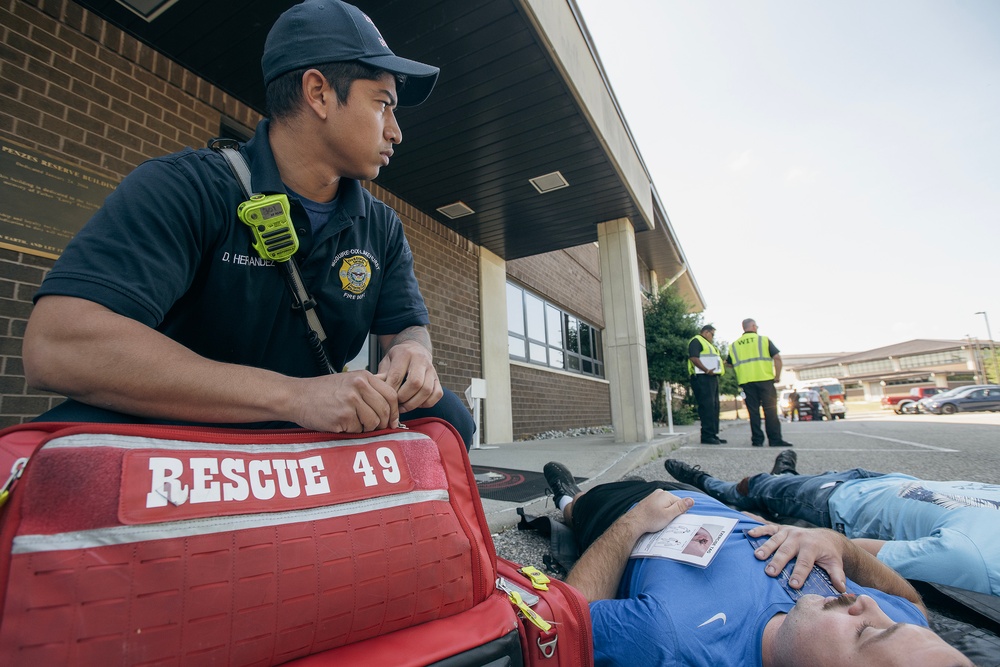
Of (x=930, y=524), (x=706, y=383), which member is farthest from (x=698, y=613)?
(x=706, y=383)

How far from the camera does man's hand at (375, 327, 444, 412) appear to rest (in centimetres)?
112

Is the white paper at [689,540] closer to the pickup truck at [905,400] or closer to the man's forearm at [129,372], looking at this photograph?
the man's forearm at [129,372]

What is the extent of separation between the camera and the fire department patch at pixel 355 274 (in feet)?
4.73

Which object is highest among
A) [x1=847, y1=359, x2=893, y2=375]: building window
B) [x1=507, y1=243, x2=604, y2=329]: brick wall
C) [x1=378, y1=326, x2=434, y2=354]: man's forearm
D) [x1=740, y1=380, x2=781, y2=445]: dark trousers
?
[x1=847, y1=359, x2=893, y2=375]: building window

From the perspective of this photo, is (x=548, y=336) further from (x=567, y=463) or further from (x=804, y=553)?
(x=804, y=553)

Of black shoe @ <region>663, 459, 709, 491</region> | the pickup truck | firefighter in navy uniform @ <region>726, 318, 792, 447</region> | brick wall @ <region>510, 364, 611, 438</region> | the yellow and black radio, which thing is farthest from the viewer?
the pickup truck

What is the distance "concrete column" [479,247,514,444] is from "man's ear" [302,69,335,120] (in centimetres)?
583

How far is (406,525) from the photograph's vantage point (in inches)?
35.2

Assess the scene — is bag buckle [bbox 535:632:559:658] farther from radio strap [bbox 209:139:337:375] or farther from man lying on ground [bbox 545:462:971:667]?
radio strap [bbox 209:139:337:375]

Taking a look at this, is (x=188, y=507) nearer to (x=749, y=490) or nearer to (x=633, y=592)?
(x=633, y=592)

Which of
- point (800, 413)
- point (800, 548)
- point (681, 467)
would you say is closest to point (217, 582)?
point (800, 548)

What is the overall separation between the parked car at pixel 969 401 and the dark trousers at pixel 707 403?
2547 centimetres

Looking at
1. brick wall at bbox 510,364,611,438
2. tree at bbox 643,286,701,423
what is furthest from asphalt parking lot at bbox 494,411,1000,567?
tree at bbox 643,286,701,423

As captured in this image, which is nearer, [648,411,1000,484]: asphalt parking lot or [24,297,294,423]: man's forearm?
[24,297,294,423]: man's forearm
